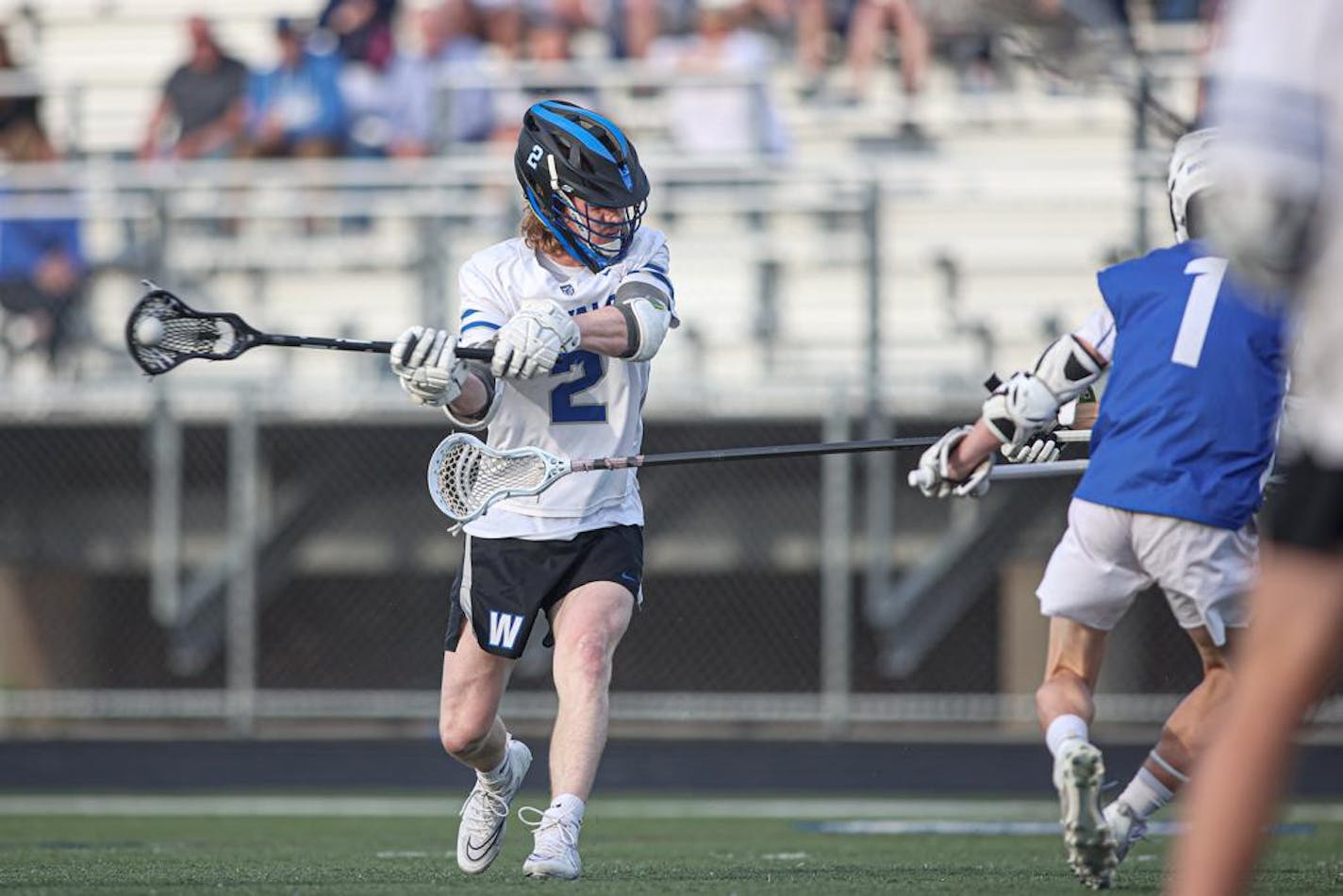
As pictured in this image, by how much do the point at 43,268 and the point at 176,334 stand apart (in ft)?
24.5

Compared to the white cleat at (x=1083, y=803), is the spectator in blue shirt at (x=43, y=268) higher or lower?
higher

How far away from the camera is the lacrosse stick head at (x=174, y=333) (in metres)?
6.08

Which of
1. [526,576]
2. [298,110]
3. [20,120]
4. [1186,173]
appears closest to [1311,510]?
[1186,173]

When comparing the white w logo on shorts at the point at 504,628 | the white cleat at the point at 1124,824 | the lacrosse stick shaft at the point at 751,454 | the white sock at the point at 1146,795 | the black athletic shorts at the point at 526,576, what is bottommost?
the white cleat at the point at 1124,824

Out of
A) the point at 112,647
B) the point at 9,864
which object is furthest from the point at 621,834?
the point at 112,647

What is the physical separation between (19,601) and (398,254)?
10.1 feet

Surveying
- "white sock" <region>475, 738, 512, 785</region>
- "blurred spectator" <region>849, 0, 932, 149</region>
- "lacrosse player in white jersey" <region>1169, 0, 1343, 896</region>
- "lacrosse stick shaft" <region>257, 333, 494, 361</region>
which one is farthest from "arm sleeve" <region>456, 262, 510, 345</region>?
"blurred spectator" <region>849, 0, 932, 149</region>

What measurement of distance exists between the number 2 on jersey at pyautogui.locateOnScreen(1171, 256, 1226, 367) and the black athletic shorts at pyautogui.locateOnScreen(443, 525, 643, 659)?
150cm

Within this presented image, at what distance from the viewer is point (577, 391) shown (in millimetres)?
5848

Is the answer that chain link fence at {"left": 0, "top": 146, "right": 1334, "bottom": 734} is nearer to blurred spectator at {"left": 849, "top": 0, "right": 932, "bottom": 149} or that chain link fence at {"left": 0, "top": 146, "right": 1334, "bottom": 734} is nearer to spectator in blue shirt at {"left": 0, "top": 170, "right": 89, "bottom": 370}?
spectator in blue shirt at {"left": 0, "top": 170, "right": 89, "bottom": 370}

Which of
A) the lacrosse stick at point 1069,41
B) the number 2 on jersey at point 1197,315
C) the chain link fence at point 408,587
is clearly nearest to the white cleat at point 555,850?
the number 2 on jersey at point 1197,315

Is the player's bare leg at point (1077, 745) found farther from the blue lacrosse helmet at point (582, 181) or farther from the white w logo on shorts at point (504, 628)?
the blue lacrosse helmet at point (582, 181)

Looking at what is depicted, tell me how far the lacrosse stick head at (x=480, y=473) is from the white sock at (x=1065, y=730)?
1.35m

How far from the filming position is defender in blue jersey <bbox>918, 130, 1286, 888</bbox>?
4.98 metres
